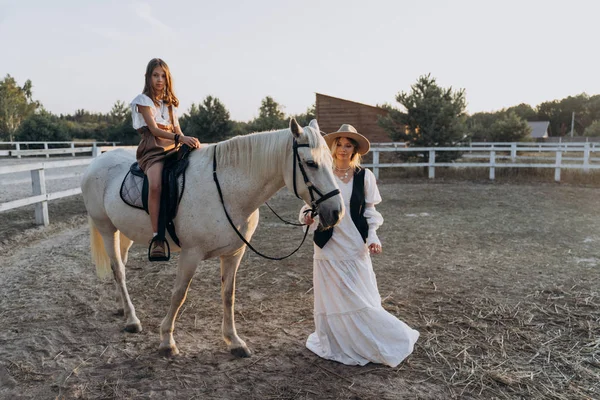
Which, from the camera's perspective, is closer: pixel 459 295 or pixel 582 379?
pixel 582 379

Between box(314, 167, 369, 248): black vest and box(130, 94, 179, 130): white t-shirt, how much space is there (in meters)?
1.52

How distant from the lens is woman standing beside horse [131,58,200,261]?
290 centimetres

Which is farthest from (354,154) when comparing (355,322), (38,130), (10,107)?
(10,107)

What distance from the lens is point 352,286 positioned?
2.89 m

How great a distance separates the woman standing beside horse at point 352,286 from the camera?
9.37 ft

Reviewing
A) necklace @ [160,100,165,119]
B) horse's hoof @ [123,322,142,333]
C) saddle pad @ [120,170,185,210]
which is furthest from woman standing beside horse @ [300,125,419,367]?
horse's hoof @ [123,322,142,333]

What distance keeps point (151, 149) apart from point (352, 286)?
1827 millimetres

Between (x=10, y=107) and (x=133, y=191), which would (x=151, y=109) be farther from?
(x=10, y=107)

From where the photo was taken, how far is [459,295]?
162 inches

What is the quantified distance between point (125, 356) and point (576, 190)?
41.5 ft

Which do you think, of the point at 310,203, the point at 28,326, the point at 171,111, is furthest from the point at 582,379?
the point at 28,326

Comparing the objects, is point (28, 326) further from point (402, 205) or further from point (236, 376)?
point (402, 205)

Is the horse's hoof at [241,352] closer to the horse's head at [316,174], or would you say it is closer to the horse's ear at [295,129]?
the horse's head at [316,174]

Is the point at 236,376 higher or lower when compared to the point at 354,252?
lower
